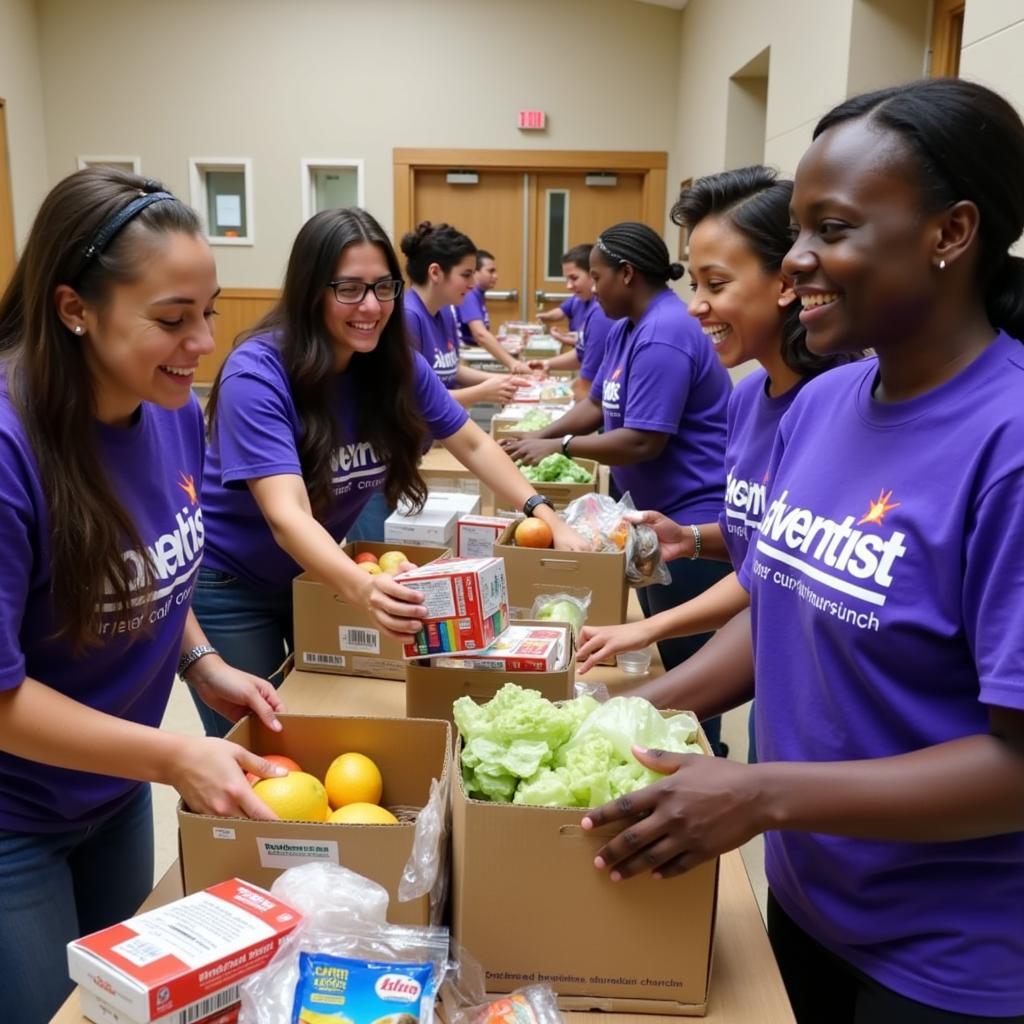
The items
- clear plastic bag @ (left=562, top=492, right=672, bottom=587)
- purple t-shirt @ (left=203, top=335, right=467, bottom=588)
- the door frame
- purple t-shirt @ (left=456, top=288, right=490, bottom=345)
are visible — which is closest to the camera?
purple t-shirt @ (left=203, top=335, right=467, bottom=588)

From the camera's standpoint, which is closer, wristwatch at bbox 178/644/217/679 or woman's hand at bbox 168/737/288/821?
woman's hand at bbox 168/737/288/821

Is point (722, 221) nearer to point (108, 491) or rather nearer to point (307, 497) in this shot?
point (307, 497)

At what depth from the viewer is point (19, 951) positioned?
1.18 meters

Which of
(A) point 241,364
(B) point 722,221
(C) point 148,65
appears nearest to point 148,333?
(A) point 241,364

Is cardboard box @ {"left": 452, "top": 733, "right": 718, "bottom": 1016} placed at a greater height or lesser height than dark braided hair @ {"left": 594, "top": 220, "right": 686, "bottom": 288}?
lesser

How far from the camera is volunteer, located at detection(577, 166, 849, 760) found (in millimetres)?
1676

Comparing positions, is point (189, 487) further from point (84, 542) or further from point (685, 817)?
point (685, 817)

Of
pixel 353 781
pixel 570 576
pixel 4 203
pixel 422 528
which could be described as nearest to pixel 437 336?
pixel 422 528

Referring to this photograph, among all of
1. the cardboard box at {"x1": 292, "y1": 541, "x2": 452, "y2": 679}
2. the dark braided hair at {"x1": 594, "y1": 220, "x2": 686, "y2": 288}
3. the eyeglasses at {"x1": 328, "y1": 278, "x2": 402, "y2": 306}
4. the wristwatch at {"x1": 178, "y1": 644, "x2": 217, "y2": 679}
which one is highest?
the dark braided hair at {"x1": 594, "y1": 220, "x2": 686, "y2": 288}

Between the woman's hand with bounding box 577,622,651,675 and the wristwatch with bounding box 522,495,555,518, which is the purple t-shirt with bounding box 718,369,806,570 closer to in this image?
the woman's hand with bounding box 577,622,651,675

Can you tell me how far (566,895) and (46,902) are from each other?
72cm

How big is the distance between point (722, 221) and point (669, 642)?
1.09 metres

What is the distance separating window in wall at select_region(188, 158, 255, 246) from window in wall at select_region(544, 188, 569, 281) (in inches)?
112

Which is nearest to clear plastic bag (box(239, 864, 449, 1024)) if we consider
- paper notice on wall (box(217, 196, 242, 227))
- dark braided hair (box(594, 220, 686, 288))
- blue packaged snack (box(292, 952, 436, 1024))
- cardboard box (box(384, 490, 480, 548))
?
blue packaged snack (box(292, 952, 436, 1024))
